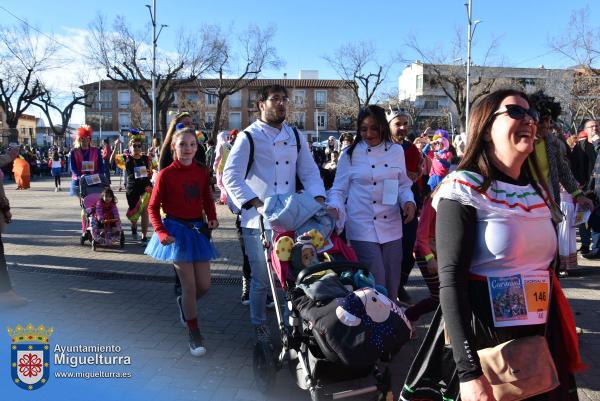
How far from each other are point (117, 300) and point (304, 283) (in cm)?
360

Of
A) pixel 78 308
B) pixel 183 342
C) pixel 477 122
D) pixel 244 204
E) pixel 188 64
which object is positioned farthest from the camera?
pixel 188 64

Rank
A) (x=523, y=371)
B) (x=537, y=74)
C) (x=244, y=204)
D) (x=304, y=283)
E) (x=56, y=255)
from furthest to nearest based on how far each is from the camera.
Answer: (x=537, y=74) → (x=56, y=255) → (x=244, y=204) → (x=304, y=283) → (x=523, y=371)

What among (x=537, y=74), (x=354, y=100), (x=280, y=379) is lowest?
(x=280, y=379)

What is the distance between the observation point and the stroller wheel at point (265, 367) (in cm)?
346

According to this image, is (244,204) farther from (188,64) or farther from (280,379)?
(188,64)

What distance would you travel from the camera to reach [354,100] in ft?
186

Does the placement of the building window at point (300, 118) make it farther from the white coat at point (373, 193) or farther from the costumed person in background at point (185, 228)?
the white coat at point (373, 193)

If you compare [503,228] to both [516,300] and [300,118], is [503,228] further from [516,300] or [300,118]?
[300,118]

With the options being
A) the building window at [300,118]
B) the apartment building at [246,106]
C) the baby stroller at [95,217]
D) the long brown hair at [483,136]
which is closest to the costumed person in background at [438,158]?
the baby stroller at [95,217]

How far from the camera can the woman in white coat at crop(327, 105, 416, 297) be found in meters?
4.14

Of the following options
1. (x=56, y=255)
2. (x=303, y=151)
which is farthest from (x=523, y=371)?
(x=56, y=255)

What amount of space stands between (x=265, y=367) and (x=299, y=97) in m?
76.2
